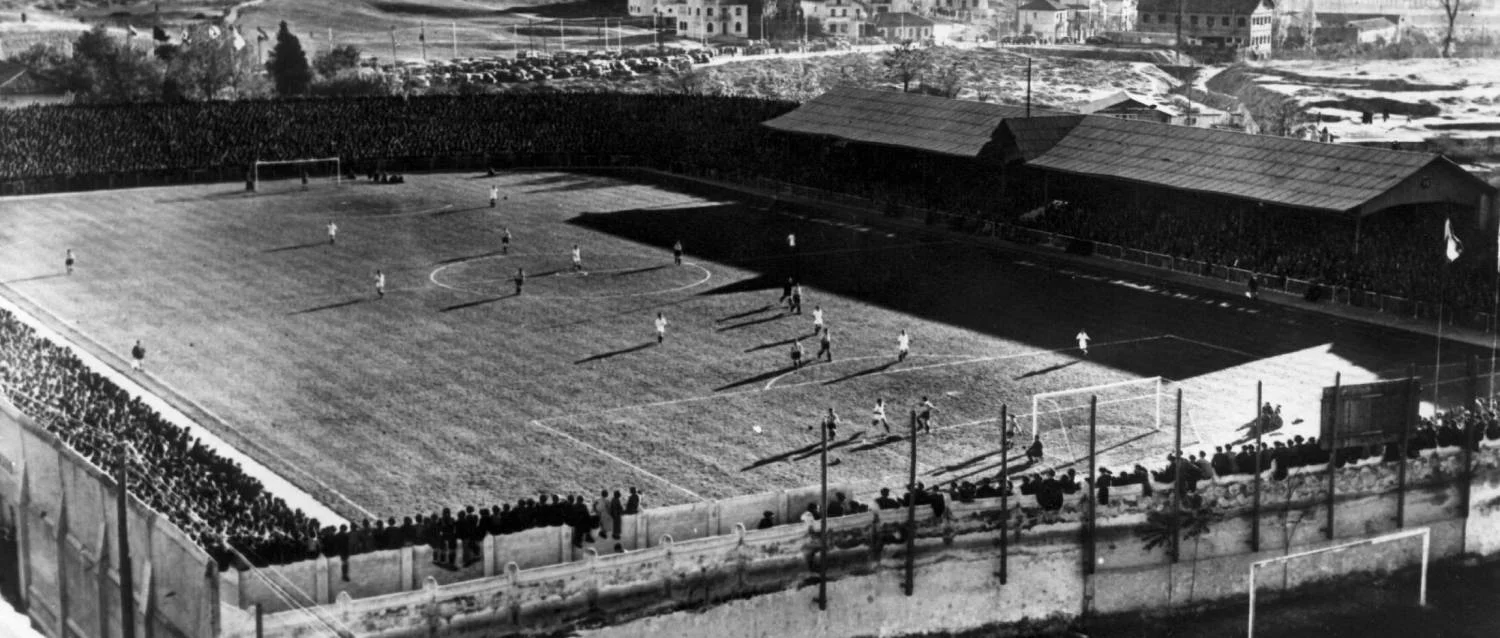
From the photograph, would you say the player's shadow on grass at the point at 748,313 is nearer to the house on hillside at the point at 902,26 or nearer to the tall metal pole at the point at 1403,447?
the tall metal pole at the point at 1403,447

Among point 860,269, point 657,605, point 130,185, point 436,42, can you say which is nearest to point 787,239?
point 860,269

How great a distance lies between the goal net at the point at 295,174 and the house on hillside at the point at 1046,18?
346 feet

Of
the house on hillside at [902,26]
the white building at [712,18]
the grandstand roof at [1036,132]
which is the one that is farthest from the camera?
the house on hillside at [902,26]

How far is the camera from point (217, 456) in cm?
4359

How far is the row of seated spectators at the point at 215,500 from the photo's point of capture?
35.8 m

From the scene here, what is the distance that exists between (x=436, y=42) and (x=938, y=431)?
11753 cm

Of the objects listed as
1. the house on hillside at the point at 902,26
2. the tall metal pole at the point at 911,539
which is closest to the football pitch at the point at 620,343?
the tall metal pole at the point at 911,539

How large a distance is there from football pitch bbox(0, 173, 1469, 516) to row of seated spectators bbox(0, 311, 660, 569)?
3456 millimetres

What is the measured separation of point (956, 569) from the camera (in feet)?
128

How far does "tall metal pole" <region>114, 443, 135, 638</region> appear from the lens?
106 feet

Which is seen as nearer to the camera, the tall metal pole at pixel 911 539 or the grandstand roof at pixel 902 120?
the tall metal pole at pixel 911 539

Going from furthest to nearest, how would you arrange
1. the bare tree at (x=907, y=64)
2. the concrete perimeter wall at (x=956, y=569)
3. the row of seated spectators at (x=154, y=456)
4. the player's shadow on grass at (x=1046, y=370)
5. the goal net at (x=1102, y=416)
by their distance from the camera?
the bare tree at (x=907, y=64) → the player's shadow on grass at (x=1046, y=370) → the goal net at (x=1102, y=416) → the row of seated spectators at (x=154, y=456) → the concrete perimeter wall at (x=956, y=569)

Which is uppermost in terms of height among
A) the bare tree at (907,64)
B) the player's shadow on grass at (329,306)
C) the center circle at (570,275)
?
the bare tree at (907,64)

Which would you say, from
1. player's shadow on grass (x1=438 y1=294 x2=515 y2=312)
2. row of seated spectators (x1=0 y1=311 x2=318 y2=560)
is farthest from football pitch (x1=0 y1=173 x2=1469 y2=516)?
row of seated spectators (x1=0 y1=311 x2=318 y2=560)
